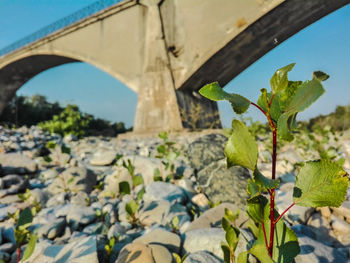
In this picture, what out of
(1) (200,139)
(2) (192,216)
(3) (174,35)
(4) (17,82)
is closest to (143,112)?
(3) (174,35)

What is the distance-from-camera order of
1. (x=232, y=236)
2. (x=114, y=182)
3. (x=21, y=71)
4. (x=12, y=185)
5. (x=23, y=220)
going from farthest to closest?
(x=21, y=71) → (x=12, y=185) → (x=114, y=182) → (x=23, y=220) → (x=232, y=236)

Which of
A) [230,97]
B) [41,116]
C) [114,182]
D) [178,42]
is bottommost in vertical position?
[114,182]

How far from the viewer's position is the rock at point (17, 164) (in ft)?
11.9

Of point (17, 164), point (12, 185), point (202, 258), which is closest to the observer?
point (202, 258)

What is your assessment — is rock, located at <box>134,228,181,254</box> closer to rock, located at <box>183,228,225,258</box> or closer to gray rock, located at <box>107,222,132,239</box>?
rock, located at <box>183,228,225,258</box>

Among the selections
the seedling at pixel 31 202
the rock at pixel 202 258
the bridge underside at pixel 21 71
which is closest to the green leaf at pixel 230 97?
the rock at pixel 202 258

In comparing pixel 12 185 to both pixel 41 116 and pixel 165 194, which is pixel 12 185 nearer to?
pixel 165 194

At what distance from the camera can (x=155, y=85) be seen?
27.0 feet

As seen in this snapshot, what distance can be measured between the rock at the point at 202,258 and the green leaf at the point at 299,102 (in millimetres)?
802

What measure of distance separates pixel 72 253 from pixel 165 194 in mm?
996

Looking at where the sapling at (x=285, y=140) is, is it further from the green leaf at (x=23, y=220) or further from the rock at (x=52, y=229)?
the rock at (x=52, y=229)

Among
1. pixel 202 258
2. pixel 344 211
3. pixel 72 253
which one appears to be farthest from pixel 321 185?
pixel 344 211

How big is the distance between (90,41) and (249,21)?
684 cm

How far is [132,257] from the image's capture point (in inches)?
41.8
